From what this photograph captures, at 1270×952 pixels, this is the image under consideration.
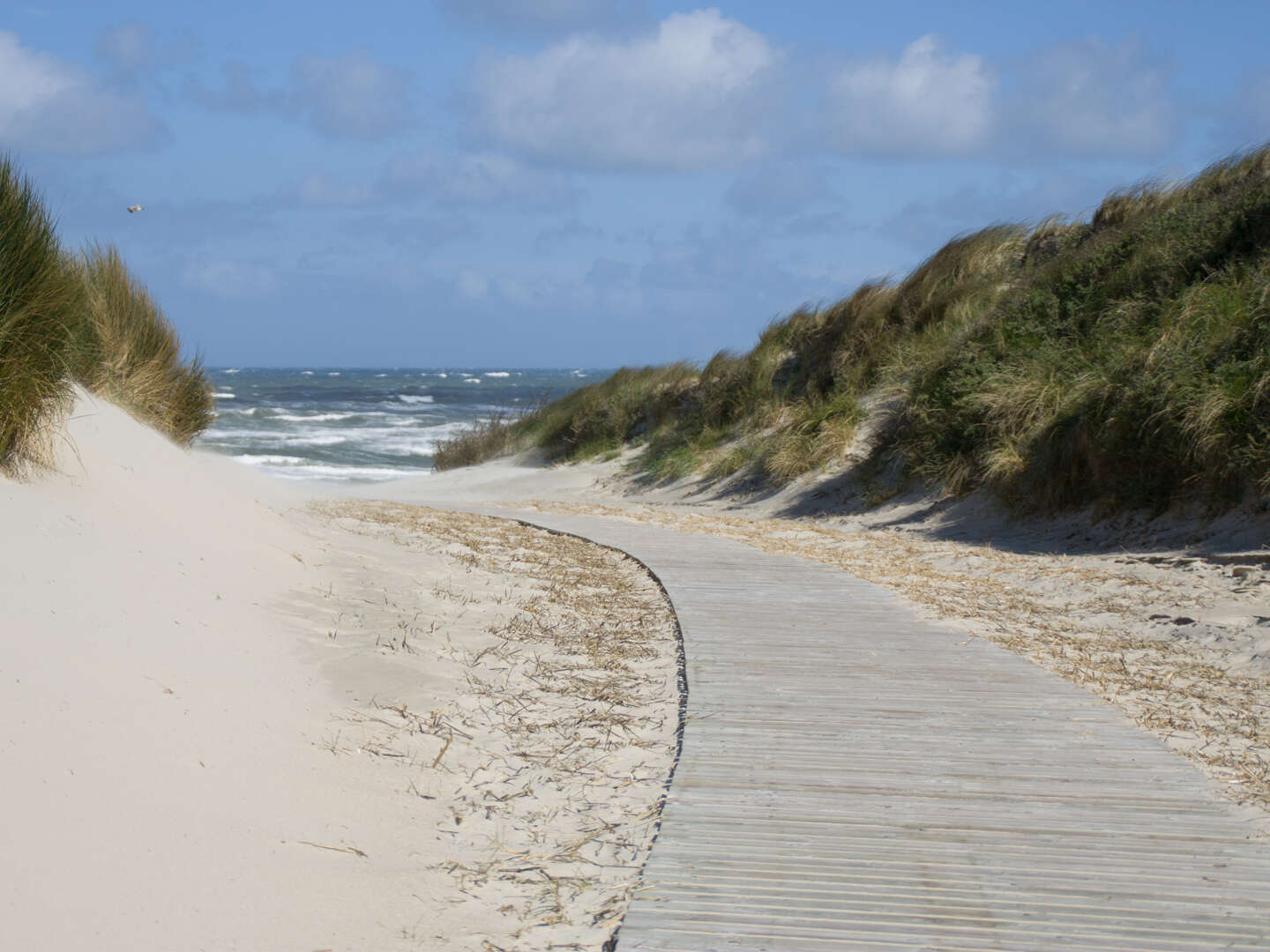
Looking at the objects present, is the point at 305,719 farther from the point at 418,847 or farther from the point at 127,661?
the point at 418,847

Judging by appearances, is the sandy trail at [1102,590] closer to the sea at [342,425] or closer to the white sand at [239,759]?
the white sand at [239,759]

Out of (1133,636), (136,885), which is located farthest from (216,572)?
(1133,636)

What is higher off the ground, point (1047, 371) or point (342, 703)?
point (1047, 371)

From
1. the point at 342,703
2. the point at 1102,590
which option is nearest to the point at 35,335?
the point at 342,703

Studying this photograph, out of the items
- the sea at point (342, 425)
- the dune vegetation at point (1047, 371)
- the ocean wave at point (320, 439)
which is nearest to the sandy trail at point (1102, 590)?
the dune vegetation at point (1047, 371)

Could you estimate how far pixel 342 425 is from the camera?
40844 millimetres

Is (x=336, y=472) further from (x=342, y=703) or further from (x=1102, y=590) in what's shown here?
(x=342, y=703)

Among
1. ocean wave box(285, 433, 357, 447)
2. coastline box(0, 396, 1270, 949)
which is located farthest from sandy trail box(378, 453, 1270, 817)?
ocean wave box(285, 433, 357, 447)

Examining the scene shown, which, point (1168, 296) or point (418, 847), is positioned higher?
point (1168, 296)

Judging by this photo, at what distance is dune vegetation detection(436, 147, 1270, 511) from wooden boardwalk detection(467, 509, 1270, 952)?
4.36 metres

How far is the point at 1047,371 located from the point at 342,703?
29.1 feet

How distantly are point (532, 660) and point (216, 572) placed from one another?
1696 millimetres

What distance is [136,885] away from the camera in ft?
9.15

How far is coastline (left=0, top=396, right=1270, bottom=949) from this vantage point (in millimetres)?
2932
